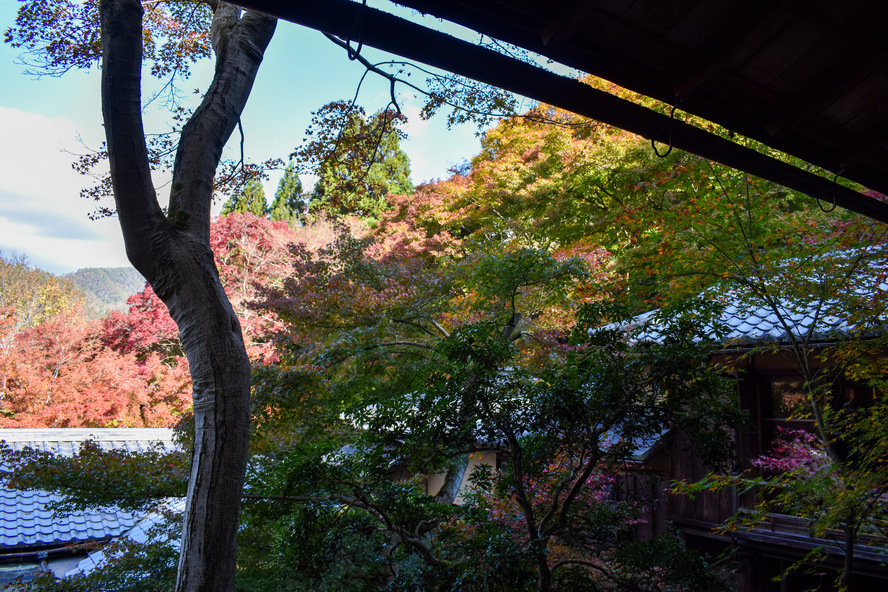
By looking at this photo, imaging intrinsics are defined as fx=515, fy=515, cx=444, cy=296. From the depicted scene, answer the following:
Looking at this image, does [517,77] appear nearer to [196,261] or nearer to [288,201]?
[196,261]

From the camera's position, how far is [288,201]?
28.2 m

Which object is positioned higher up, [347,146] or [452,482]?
[347,146]

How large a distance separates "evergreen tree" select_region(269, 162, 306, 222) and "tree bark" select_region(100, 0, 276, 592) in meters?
24.1

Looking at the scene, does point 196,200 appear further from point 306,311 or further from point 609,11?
point 306,311

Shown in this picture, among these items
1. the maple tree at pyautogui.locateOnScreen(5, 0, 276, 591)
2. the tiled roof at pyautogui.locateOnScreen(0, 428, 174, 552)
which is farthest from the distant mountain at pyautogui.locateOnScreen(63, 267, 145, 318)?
the maple tree at pyautogui.locateOnScreen(5, 0, 276, 591)

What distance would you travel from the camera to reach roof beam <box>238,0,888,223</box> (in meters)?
1.58

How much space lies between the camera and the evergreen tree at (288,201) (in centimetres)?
2656

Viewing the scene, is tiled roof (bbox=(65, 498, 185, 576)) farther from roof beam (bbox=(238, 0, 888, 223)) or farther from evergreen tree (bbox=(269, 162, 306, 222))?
evergreen tree (bbox=(269, 162, 306, 222))

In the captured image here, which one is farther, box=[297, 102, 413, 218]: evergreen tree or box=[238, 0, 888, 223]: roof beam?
box=[297, 102, 413, 218]: evergreen tree

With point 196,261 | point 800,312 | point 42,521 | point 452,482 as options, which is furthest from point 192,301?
point 42,521

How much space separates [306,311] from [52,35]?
431cm

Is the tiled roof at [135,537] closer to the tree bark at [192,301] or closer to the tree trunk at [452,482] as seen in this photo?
the tree trunk at [452,482]

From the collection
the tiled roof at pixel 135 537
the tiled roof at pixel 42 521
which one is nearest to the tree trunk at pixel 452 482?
the tiled roof at pixel 135 537

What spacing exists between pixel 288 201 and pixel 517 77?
28.2m
